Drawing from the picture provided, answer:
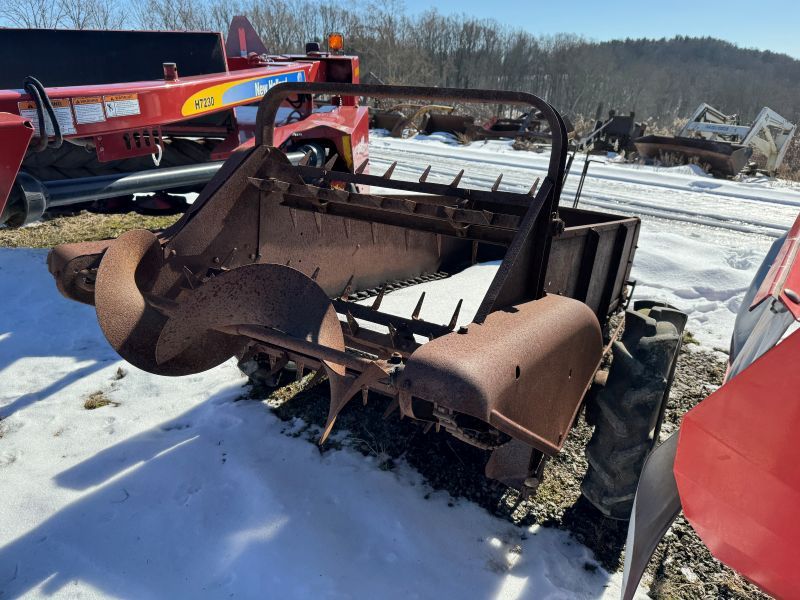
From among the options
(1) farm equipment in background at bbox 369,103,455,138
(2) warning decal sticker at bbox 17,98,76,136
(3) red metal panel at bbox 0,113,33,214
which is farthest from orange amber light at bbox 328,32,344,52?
(1) farm equipment in background at bbox 369,103,455,138

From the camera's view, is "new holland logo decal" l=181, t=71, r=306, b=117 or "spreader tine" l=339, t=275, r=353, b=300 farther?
"new holland logo decal" l=181, t=71, r=306, b=117

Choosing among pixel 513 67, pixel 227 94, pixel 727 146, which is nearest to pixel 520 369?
pixel 227 94

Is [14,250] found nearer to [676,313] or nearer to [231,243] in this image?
[231,243]

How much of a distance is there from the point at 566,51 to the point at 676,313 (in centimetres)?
5229

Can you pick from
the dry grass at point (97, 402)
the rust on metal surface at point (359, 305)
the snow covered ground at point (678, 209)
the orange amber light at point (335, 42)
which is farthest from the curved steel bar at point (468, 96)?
the orange amber light at point (335, 42)

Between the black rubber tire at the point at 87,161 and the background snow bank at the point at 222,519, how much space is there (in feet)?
9.74

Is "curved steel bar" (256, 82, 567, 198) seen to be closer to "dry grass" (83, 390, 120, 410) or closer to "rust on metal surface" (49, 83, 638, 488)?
"rust on metal surface" (49, 83, 638, 488)

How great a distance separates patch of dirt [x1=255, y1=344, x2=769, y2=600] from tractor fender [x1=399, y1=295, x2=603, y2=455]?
506 millimetres

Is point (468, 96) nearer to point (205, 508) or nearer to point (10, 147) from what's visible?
point (205, 508)

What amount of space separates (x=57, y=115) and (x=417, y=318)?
8.81 feet

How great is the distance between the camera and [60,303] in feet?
12.6

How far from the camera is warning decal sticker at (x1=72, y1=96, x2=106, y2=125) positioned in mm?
3383

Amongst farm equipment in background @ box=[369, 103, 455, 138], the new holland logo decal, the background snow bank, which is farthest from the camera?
farm equipment in background @ box=[369, 103, 455, 138]

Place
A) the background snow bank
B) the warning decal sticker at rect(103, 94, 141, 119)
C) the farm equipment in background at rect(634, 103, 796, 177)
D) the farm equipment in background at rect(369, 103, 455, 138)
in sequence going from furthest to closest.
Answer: the farm equipment in background at rect(369, 103, 455, 138)
the farm equipment in background at rect(634, 103, 796, 177)
the warning decal sticker at rect(103, 94, 141, 119)
the background snow bank
